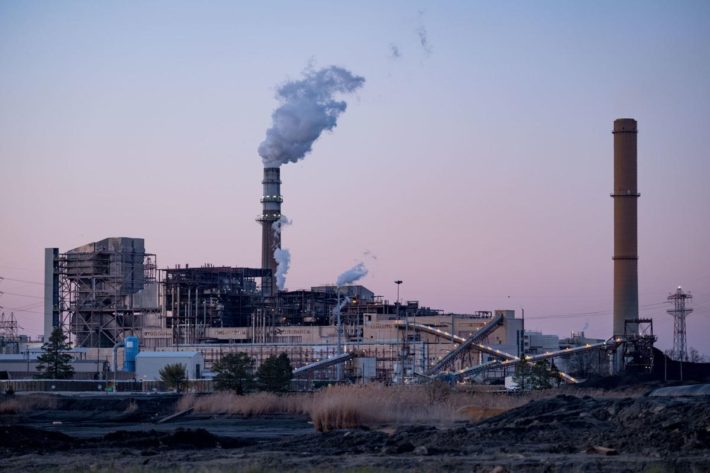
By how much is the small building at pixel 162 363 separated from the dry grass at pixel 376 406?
978 inches

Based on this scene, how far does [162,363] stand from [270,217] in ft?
115

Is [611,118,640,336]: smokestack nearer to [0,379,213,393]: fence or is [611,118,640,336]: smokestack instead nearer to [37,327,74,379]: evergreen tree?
[0,379,213,393]: fence

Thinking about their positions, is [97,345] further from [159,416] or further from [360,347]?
[159,416]

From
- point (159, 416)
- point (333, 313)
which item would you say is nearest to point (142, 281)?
point (333, 313)

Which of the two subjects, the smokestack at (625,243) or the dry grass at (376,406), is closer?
the dry grass at (376,406)

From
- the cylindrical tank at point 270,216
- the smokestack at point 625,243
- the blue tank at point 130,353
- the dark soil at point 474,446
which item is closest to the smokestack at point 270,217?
the cylindrical tank at point 270,216

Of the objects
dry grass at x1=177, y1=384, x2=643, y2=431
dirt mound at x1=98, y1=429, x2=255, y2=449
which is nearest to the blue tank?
dry grass at x1=177, y1=384, x2=643, y2=431

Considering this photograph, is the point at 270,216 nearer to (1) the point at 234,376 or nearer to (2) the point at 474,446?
(1) the point at 234,376

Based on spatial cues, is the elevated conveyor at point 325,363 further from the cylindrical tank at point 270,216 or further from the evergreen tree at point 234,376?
the cylindrical tank at point 270,216

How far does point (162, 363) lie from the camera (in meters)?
71.4

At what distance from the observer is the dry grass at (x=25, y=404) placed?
45844mm

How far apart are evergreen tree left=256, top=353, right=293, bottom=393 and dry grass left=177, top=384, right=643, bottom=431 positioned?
668cm

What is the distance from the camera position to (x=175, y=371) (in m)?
59.2

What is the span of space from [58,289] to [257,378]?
42.8m
